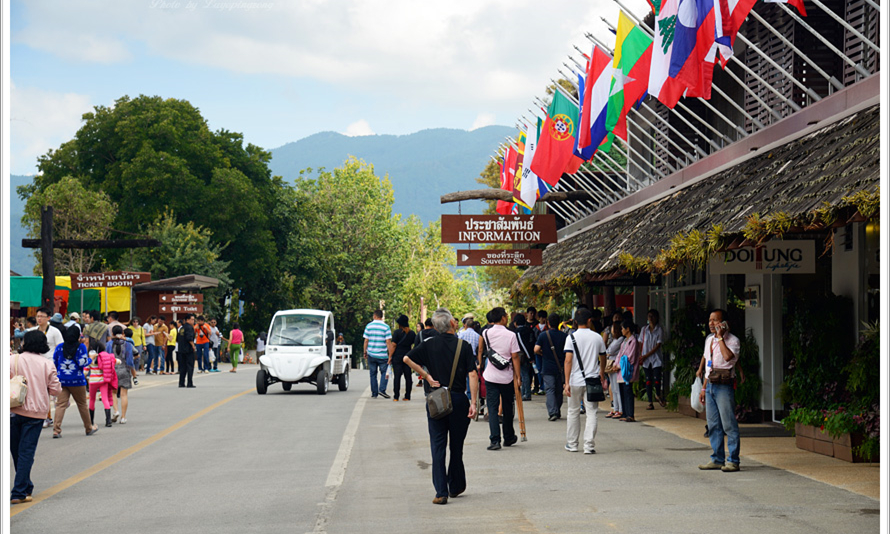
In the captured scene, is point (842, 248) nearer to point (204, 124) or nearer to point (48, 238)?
point (48, 238)

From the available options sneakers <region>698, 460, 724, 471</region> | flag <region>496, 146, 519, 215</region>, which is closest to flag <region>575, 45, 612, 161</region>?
sneakers <region>698, 460, 724, 471</region>

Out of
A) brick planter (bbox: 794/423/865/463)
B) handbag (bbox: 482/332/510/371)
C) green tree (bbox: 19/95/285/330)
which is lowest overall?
brick planter (bbox: 794/423/865/463)

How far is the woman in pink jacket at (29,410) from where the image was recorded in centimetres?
1002

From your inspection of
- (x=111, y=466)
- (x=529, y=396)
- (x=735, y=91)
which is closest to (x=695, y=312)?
(x=735, y=91)

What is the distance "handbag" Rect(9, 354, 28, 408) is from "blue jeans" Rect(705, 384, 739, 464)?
7248 mm

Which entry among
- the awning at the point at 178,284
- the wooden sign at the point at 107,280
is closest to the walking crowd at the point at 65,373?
the wooden sign at the point at 107,280

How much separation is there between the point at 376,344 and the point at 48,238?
487 inches

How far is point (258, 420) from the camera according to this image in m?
18.1

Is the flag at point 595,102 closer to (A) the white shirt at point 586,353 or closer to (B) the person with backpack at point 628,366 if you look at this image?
(B) the person with backpack at point 628,366

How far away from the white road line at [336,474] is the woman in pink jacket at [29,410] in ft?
9.66

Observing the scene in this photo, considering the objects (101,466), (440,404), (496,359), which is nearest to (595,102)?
(496,359)

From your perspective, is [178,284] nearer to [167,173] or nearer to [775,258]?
[167,173]

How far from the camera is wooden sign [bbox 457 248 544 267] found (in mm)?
25375

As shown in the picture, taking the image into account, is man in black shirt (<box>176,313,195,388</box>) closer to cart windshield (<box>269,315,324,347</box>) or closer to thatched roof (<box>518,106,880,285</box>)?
cart windshield (<box>269,315,324,347</box>)
